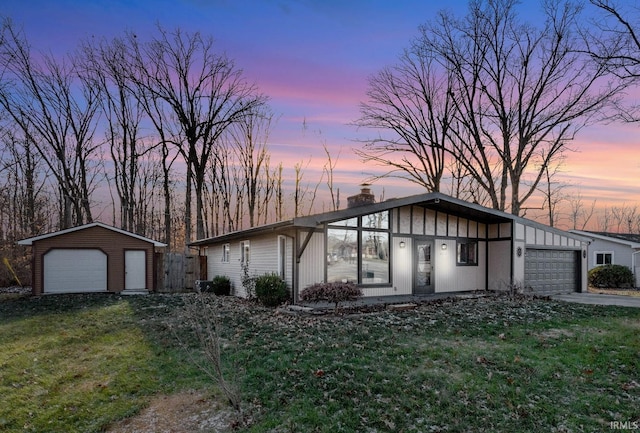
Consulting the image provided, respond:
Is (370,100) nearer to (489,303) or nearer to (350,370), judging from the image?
(489,303)

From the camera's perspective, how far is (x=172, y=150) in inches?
982

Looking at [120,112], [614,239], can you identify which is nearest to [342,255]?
[120,112]

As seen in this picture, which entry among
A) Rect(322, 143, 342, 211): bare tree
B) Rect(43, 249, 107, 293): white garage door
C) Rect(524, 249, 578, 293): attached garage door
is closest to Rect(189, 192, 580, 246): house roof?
Rect(524, 249, 578, 293): attached garage door

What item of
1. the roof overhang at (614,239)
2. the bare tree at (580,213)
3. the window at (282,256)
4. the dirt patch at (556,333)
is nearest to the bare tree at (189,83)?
the window at (282,256)

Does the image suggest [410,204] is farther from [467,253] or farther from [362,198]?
[467,253]

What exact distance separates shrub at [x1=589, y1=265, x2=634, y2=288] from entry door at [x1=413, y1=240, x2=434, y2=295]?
13.8 meters

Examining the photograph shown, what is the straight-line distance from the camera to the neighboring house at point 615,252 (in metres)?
23.1

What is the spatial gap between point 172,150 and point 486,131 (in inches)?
740

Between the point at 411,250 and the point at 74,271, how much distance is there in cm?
1332

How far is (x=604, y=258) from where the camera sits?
24406mm

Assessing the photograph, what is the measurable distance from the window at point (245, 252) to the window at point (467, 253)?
8031 millimetres

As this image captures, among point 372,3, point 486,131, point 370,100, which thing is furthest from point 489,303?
point 370,100

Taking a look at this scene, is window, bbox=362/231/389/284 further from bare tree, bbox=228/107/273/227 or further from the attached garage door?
bare tree, bbox=228/107/273/227
